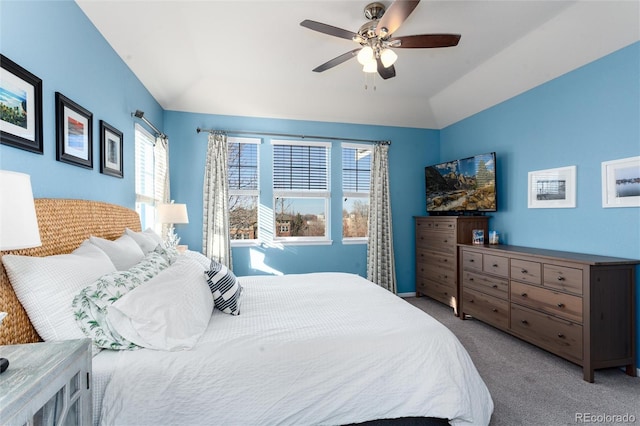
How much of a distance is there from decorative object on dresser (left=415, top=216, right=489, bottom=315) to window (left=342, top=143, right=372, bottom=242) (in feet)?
2.89

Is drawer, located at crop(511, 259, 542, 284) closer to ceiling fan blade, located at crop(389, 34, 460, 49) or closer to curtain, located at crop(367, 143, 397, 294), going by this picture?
curtain, located at crop(367, 143, 397, 294)

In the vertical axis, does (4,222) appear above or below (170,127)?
below

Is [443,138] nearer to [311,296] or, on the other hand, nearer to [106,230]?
[311,296]

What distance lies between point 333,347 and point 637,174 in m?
2.83

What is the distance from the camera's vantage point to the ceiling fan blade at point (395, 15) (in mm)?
1786

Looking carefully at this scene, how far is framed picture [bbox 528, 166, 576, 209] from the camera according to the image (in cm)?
293

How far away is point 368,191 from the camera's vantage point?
4789mm

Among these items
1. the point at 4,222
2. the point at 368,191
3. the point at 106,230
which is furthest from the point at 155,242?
the point at 368,191

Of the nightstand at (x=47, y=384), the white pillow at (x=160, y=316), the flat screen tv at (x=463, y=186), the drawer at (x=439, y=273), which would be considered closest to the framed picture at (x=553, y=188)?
the flat screen tv at (x=463, y=186)

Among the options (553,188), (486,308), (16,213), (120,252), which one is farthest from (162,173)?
(553,188)

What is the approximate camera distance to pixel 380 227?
15.0 ft

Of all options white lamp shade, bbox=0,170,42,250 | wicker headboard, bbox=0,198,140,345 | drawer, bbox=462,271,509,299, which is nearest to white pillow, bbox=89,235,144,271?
wicker headboard, bbox=0,198,140,345

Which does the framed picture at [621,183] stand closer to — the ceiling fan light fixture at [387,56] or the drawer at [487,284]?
the drawer at [487,284]

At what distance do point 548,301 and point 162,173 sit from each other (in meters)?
4.40
